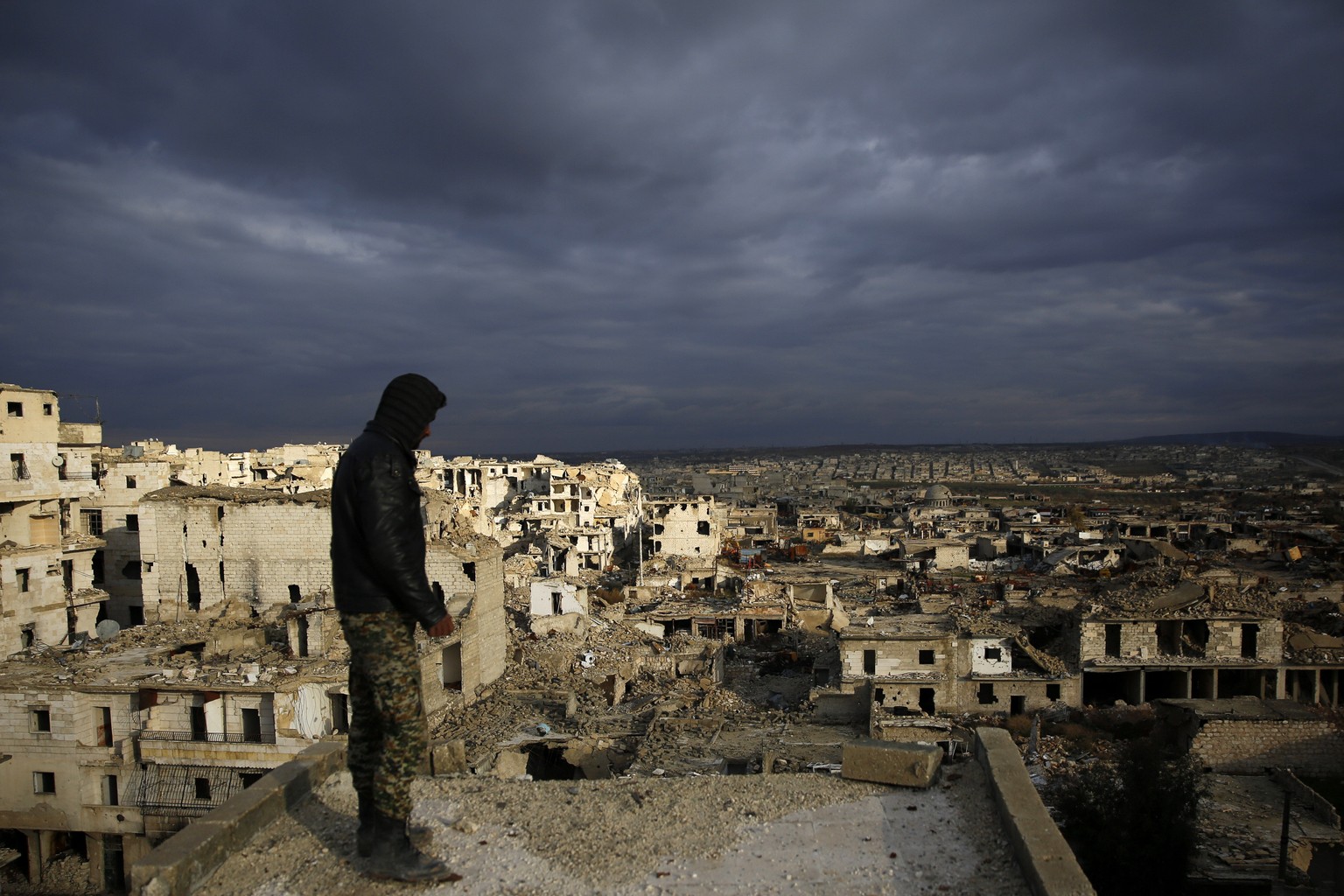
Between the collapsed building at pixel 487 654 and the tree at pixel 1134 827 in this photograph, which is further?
the collapsed building at pixel 487 654

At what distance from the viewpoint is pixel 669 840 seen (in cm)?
491

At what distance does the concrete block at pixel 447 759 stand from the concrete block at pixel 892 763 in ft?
10.8

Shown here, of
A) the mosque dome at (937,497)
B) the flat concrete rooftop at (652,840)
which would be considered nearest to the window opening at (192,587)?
the flat concrete rooftop at (652,840)

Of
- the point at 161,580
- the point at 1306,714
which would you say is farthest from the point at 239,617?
the point at 1306,714

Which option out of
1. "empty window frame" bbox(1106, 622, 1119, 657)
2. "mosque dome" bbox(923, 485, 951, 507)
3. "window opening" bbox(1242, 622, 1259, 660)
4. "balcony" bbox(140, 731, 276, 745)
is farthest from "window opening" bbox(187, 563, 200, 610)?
"mosque dome" bbox(923, 485, 951, 507)

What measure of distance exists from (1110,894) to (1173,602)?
15512 mm

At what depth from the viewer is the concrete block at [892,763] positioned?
5547 millimetres

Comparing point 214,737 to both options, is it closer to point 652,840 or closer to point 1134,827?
point 652,840

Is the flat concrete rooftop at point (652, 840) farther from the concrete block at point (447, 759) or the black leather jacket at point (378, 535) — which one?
the black leather jacket at point (378, 535)

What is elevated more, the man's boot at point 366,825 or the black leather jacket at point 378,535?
the black leather jacket at point 378,535

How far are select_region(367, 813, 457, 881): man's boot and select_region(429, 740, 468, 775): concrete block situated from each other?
2195 mm

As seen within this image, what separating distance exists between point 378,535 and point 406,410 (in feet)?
2.42

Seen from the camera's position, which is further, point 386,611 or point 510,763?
point 510,763

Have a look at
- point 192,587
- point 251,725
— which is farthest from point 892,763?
point 192,587
